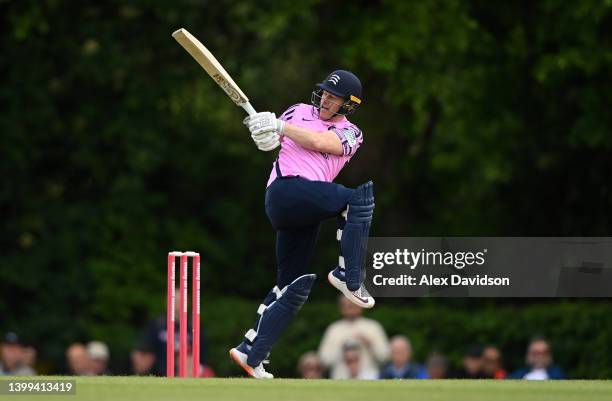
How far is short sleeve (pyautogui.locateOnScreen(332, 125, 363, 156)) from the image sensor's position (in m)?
8.64

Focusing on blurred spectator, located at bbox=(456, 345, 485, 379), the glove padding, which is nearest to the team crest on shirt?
the glove padding

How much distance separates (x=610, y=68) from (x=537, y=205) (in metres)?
2.78

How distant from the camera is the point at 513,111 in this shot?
17672mm

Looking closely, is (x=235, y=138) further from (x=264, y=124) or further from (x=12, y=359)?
(x=264, y=124)

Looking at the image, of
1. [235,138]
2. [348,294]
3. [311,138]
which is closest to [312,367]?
[348,294]

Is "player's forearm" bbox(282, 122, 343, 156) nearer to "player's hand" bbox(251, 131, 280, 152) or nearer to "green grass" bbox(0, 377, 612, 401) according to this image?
"player's hand" bbox(251, 131, 280, 152)

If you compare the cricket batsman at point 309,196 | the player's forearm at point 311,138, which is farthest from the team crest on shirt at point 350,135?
the player's forearm at point 311,138

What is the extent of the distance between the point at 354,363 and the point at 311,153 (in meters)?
3.70

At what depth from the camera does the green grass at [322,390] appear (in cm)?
745

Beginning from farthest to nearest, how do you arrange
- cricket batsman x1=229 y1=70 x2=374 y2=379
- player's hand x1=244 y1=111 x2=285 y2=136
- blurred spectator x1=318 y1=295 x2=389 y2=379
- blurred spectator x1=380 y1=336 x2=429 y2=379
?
1. blurred spectator x1=318 y1=295 x2=389 y2=379
2. blurred spectator x1=380 y1=336 x2=429 y2=379
3. cricket batsman x1=229 y1=70 x2=374 y2=379
4. player's hand x1=244 y1=111 x2=285 y2=136

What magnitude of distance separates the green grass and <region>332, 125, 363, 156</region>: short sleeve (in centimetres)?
140

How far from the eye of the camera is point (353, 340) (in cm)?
1230

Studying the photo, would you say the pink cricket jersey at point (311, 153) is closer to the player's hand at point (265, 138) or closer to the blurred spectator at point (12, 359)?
the player's hand at point (265, 138)

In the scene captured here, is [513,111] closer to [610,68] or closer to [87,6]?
[610,68]
